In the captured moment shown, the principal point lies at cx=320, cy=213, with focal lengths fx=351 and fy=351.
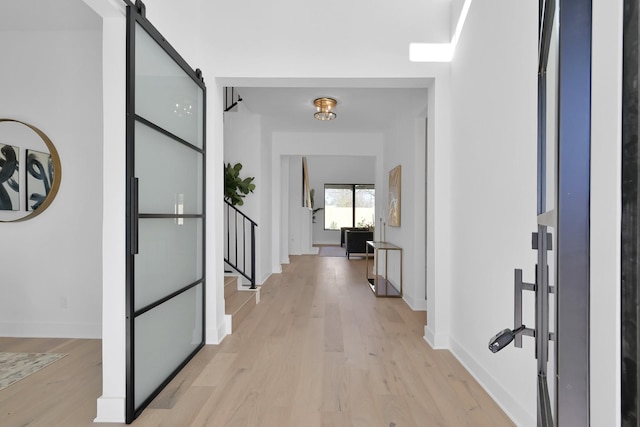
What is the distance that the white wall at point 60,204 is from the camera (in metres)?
3.10

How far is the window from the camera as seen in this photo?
12.1m

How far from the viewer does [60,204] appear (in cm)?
312

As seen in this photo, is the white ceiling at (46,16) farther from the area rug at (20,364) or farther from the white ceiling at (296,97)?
the area rug at (20,364)

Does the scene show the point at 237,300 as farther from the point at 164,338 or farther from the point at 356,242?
the point at 356,242

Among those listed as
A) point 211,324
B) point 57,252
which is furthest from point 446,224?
point 57,252

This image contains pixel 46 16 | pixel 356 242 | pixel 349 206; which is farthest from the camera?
pixel 349 206

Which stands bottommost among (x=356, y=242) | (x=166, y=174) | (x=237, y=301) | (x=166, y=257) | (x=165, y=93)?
(x=237, y=301)

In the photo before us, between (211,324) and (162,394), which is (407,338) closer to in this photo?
(211,324)

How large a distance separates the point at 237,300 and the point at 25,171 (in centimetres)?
229

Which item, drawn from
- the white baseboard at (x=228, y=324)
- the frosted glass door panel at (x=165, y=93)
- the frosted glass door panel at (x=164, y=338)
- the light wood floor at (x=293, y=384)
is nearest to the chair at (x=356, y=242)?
the light wood floor at (x=293, y=384)

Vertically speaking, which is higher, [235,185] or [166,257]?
[235,185]

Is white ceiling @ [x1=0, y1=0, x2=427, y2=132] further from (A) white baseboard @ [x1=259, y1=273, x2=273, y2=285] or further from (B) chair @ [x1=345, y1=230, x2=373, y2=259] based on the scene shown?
(B) chair @ [x1=345, y1=230, x2=373, y2=259]

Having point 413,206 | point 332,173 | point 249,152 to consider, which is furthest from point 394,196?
point 332,173

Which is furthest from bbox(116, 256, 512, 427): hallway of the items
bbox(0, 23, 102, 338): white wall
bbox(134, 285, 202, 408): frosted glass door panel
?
bbox(0, 23, 102, 338): white wall
